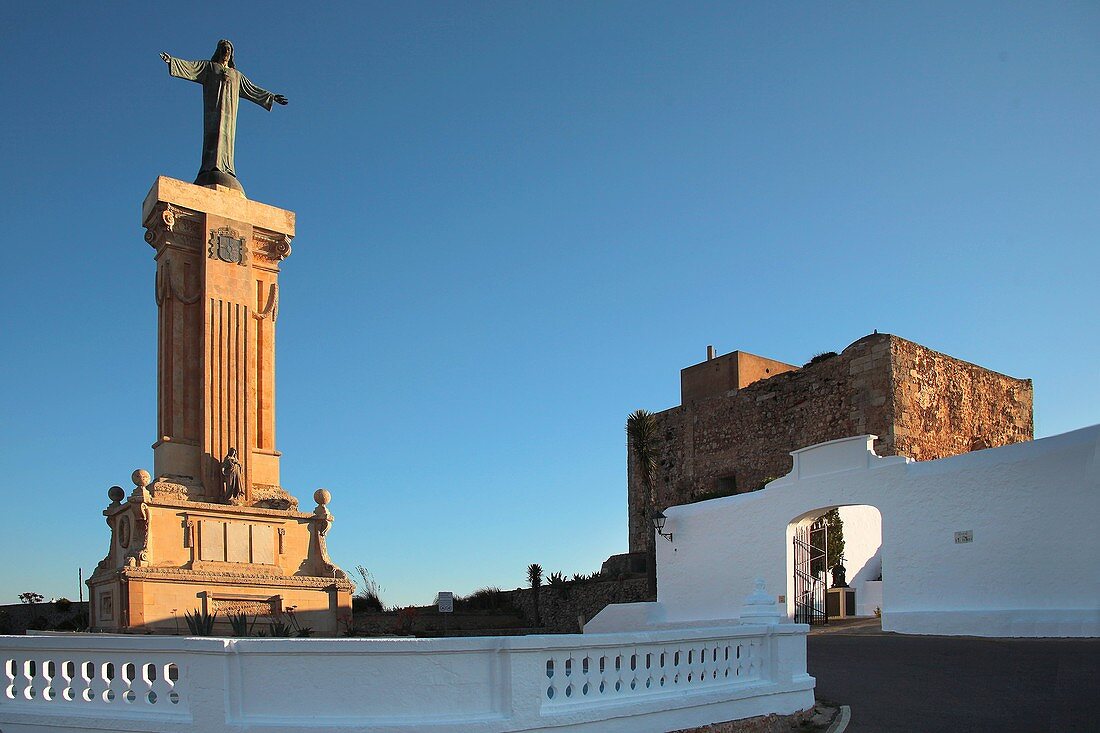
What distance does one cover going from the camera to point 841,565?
2253cm

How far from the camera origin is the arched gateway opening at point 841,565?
1947 cm

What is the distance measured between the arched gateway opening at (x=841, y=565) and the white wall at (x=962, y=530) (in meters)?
1.07

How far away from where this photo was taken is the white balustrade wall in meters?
6.32

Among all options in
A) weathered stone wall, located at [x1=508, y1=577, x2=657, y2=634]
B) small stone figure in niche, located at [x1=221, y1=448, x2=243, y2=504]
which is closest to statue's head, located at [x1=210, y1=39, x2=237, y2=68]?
small stone figure in niche, located at [x1=221, y1=448, x2=243, y2=504]

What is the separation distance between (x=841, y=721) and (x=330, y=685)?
497 cm

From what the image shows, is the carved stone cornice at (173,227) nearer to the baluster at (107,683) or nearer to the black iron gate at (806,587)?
the baluster at (107,683)

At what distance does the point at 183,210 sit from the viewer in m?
17.0

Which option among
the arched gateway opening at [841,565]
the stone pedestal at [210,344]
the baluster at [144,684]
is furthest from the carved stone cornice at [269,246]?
the baluster at [144,684]

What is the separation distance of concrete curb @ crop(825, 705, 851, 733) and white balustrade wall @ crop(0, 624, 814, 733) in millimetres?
1906

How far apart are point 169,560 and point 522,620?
1660 centimetres

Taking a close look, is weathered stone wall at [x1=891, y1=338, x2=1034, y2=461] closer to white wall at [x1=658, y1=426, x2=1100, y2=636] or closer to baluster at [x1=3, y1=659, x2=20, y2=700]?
white wall at [x1=658, y1=426, x2=1100, y2=636]

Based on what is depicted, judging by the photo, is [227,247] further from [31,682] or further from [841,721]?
[841,721]

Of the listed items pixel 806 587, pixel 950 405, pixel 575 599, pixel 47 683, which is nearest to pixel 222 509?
pixel 47 683

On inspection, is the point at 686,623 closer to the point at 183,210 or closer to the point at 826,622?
the point at 826,622
